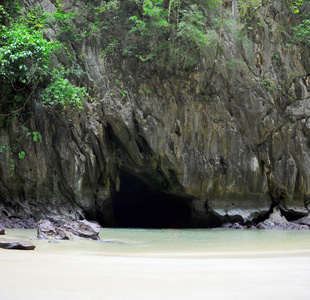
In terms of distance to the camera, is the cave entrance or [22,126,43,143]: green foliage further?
the cave entrance

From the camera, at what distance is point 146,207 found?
1577cm

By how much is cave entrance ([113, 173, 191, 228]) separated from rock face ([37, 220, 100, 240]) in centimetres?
736

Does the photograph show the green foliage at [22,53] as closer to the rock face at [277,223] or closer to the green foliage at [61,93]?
the green foliage at [61,93]

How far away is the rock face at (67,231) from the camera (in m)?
5.60

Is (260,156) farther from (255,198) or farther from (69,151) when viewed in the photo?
(69,151)

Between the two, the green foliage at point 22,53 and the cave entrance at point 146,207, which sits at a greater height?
the green foliage at point 22,53

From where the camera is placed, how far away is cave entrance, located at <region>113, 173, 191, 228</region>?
1400 cm

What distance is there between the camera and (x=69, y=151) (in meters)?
11.2

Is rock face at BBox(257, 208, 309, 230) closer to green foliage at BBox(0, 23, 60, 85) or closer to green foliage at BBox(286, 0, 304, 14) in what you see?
green foliage at BBox(286, 0, 304, 14)

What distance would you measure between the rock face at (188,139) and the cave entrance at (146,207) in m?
0.52

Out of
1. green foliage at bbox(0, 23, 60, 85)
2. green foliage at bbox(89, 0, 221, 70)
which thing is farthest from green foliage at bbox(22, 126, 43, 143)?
green foliage at bbox(89, 0, 221, 70)

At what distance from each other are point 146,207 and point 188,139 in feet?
15.2

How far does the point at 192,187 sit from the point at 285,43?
6932 mm

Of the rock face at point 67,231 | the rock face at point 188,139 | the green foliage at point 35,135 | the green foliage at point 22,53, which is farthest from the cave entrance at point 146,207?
the rock face at point 67,231
